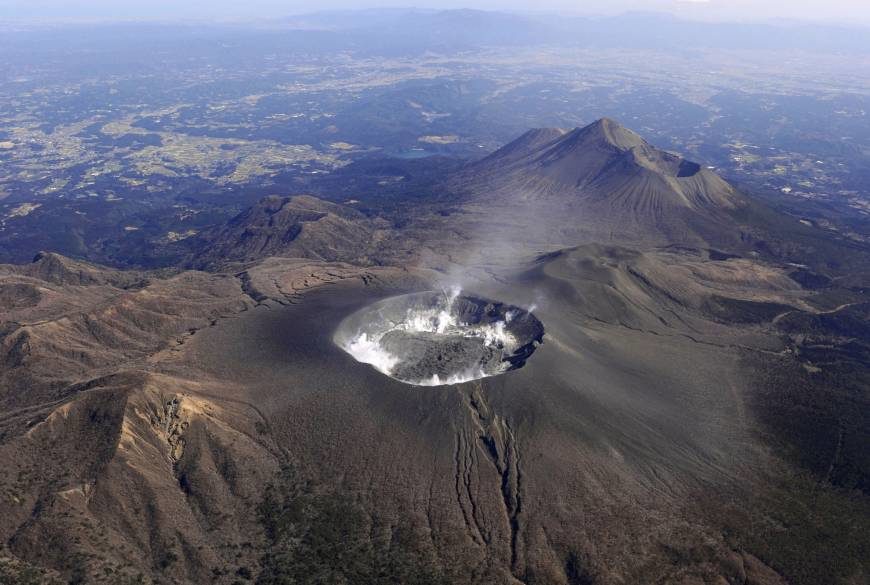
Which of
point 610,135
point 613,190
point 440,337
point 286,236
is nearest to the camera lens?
point 440,337

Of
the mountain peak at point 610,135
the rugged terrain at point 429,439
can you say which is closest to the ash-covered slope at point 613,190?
the mountain peak at point 610,135

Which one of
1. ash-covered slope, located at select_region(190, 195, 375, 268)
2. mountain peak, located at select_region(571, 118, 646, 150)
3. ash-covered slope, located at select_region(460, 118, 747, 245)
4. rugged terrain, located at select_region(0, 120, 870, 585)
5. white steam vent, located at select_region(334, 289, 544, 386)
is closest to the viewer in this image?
rugged terrain, located at select_region(0, 120, 870, 585)

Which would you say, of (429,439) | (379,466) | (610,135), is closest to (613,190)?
(610,135)

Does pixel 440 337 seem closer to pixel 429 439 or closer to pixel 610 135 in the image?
pixel 429 439

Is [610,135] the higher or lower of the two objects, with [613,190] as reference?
higher

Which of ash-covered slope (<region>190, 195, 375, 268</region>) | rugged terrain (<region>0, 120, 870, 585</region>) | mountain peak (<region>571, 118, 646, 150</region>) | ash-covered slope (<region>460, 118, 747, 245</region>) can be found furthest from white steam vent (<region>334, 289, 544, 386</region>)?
mountain peak (<region>571, 118, 646, 150</region>)

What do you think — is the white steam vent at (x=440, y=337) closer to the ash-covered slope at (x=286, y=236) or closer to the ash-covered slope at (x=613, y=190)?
the ash-covered slope at (x=286, y=236)

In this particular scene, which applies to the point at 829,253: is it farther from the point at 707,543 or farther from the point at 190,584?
the point at 190,584

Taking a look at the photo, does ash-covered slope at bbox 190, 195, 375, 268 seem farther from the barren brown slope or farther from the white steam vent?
the barren brown slope
